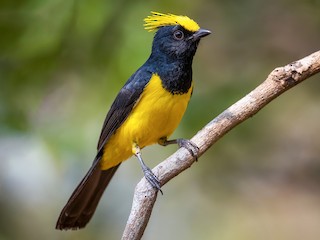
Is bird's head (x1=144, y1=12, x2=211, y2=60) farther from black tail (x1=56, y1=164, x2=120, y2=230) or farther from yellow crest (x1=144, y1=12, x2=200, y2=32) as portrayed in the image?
black tail (x1=56, y1=164, x2=120, y2=230)

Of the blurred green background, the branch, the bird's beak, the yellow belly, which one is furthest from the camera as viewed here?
the blurred green background

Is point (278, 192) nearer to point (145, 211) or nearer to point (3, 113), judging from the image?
point (3, 113)

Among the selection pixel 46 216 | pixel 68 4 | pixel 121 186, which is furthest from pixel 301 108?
pixel 68 4

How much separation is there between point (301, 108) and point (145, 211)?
356 centimetres

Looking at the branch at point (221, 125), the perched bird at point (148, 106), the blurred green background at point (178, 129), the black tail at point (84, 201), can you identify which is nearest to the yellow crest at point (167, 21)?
the perched bird at point (148, 106)

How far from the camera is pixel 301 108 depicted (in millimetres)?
6223

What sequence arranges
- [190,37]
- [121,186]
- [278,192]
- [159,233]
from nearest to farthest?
[190,37], [121,186], [159,233], [278,192]

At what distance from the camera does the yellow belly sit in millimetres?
3775

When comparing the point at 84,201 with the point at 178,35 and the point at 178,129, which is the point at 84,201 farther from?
the point at 178,35

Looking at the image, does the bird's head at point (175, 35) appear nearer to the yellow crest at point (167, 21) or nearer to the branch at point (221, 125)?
the yellow crest at point (167, 21)

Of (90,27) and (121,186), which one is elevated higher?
(90,27)

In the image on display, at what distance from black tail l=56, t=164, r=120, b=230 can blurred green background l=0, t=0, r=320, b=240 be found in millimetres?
193

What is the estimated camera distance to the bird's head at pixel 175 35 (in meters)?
3.98

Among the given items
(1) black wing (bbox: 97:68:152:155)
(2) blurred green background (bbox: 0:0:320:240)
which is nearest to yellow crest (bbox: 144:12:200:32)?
(2) blurred green background (bbox: 0:0:320:240)
